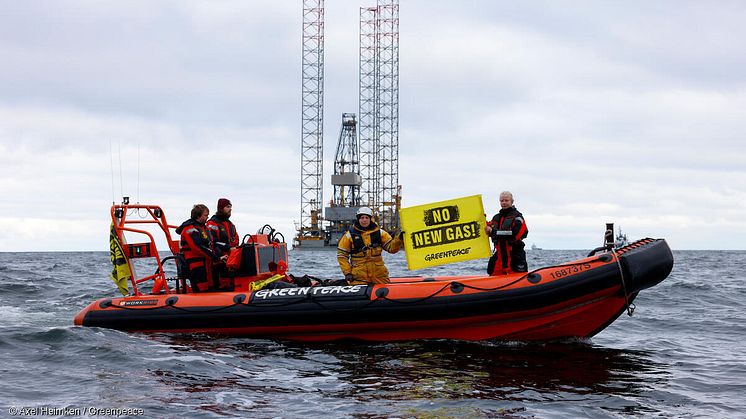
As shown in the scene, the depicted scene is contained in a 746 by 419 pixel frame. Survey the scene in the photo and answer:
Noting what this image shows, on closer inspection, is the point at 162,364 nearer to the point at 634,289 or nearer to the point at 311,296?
the point at 311,296

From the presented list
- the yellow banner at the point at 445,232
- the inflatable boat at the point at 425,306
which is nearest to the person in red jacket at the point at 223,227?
the inflatable boat at the point at 425,306

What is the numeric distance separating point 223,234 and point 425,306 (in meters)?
2.69

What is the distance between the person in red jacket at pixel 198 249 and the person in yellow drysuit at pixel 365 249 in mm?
1559

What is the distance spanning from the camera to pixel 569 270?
736cm

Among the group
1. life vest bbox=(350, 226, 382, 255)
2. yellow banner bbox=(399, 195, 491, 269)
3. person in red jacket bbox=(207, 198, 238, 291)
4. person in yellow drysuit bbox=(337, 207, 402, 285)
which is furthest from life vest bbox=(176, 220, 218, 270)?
yellow banner bbox=(399, 195, 491, 269)

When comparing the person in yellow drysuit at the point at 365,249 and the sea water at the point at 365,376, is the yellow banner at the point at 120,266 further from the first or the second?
the person in yellow drysuit at the point at 365,249

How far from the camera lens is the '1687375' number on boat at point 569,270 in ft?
24.0

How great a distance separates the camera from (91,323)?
862cm

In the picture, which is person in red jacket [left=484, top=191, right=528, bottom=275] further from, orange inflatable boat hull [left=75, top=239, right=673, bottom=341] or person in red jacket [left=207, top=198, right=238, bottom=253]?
person in red jacket [left=207, top=198, right=238, bottom=253]

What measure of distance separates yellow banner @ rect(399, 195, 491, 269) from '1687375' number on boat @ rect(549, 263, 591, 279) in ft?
2.56

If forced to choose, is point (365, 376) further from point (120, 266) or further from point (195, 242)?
point (120, 266)

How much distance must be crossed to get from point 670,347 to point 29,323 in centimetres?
801

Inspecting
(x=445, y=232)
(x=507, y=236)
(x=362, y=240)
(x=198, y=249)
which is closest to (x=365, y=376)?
(x=362, y=240)

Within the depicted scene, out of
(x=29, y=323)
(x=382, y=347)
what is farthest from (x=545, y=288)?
(x=29, y=323)
